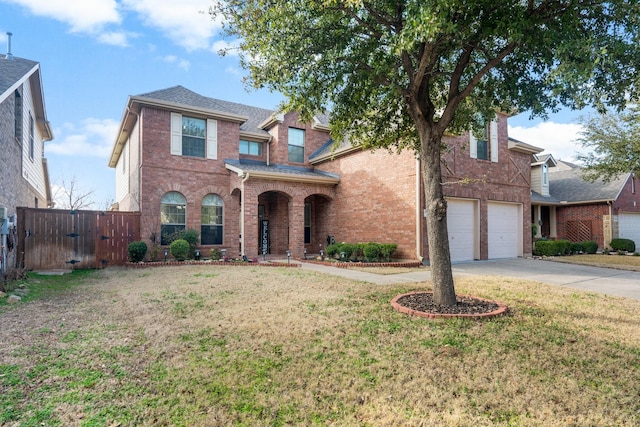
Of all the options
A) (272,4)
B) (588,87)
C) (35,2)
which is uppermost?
(35,2)

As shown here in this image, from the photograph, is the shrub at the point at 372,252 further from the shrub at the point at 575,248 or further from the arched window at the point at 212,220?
the shrub at the point at 575,248

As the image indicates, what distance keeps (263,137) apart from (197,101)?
3.55 m

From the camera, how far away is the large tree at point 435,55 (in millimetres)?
4805

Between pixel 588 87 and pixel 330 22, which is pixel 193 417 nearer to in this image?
pixel 330 22

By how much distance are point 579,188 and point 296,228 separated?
2088 cm

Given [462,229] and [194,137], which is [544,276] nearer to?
[462,229]

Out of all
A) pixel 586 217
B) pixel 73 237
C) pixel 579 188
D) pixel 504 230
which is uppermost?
pixel 579 188

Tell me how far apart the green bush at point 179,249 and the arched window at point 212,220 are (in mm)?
1841

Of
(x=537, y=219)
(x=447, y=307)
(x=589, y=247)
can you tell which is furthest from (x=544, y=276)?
(x=537, y=219)

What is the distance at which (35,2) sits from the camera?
7844mm

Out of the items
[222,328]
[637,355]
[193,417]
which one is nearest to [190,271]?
[222,328]

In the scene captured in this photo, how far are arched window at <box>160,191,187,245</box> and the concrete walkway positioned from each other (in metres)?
5.68

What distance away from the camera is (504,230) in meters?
14.9

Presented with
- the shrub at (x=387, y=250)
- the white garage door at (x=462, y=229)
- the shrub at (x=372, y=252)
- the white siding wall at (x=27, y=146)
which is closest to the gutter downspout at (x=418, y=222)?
the shrub at (x=387, y=250)
